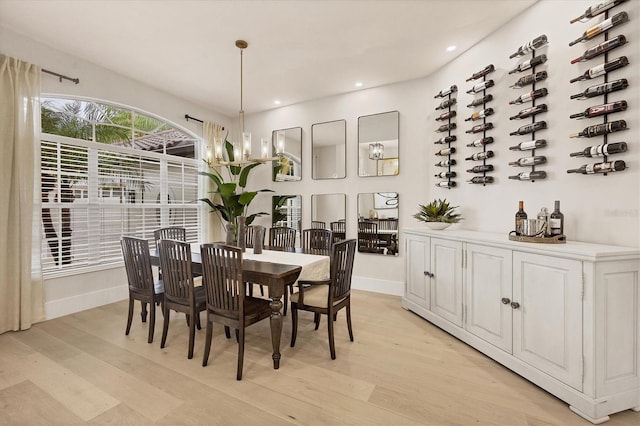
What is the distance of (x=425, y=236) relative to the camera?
10.8ft

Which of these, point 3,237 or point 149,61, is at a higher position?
point 149,61

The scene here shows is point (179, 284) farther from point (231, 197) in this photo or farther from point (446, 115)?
point (446, 115)

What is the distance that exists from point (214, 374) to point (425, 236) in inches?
94.0

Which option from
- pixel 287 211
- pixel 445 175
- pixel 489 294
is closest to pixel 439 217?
pixel 445 175

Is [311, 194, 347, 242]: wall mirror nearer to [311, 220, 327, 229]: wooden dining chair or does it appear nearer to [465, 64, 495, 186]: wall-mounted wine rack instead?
[311, 220, 327, 229]: wooden dining chair

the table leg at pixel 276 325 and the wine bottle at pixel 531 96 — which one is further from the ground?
the wine bottle at pixel 531 96

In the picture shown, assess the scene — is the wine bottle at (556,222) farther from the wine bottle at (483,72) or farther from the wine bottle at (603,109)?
the wine bottle at (483,72)

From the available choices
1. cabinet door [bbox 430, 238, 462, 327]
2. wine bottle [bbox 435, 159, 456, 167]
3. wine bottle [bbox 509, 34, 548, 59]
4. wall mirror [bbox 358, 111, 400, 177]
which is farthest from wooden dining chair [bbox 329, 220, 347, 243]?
wine bottle [bbox 509, 34, 548, 59]

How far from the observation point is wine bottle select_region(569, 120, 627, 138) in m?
2.01

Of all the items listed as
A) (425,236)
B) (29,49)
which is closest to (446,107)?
(425,236)

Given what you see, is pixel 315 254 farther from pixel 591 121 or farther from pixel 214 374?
pixel 591 121

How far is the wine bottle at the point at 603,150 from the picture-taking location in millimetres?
2006

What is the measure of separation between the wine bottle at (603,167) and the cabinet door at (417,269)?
1.43 meters

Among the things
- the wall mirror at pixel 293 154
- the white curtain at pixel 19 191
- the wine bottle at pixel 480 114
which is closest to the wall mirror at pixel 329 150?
the wall mirror at pixel 293 154
